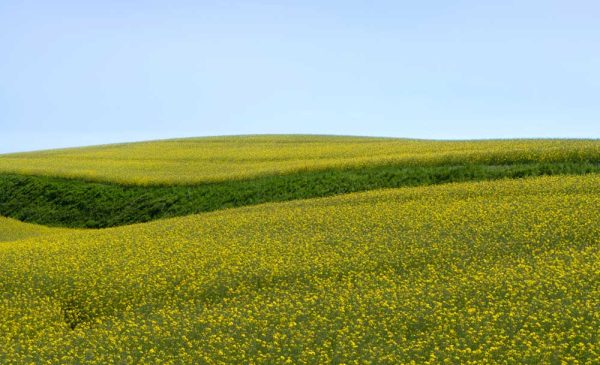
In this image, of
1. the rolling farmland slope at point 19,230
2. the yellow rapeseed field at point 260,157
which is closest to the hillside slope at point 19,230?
the rolling farmland slope at point 19,230

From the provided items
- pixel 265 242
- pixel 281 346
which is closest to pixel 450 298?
pixel 281 346

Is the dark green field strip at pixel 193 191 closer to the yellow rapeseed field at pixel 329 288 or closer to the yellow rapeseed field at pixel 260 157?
the yellow rapeseed field at pixel 260 157

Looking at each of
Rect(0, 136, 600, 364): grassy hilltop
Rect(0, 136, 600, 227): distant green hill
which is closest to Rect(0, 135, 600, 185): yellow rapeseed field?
Rect(0, 136, 600, 227): distant green hill

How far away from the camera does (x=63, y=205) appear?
160 ft

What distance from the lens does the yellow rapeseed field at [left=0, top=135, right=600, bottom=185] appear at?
40906 mm

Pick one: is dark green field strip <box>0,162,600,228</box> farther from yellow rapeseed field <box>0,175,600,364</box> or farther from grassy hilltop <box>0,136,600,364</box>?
yellow rapeseed field <box>0,175,600,364</box>

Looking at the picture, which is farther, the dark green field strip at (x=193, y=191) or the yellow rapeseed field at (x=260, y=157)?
the yellow rapeseed field at (x=260, y=157)

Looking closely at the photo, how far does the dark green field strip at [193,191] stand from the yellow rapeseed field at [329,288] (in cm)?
703

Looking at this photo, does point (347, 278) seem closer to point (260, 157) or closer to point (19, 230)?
point (19, 230)

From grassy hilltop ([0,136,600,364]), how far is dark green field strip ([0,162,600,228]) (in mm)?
261

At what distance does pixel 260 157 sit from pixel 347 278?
39.5m

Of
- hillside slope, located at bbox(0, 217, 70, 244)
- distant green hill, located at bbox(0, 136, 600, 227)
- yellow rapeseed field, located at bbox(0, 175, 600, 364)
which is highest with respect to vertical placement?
distant green hill, located at bbox(0, 136, 600, 227)

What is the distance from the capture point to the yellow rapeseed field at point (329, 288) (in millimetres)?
15203

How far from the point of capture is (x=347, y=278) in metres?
20.2
